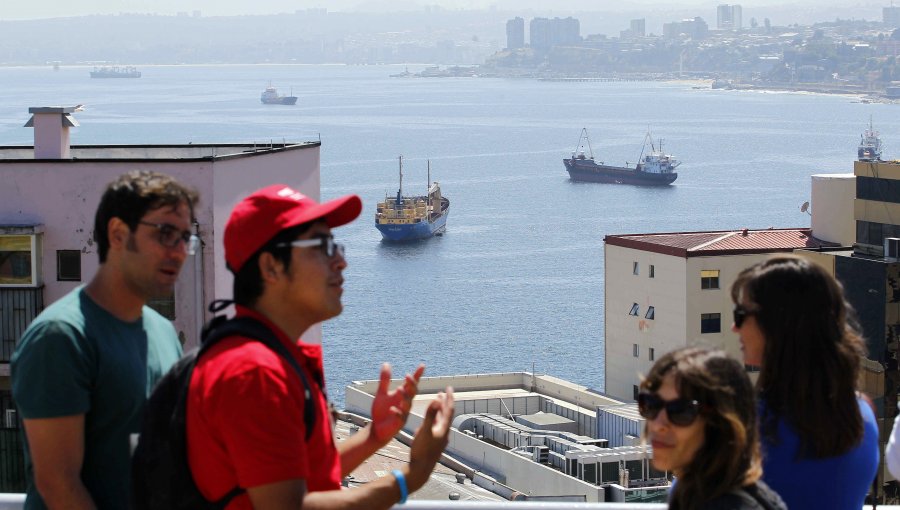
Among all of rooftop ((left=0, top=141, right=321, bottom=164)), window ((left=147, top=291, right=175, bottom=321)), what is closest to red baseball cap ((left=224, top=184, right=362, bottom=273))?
window ((left=147, top=291, right=175, bottom=321))

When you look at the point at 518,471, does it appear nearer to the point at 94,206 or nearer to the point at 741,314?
the point at 94,206

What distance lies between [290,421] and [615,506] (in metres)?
0.96

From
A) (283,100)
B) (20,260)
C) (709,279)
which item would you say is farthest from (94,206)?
(283,100)

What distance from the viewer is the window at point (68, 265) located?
39.8 ft

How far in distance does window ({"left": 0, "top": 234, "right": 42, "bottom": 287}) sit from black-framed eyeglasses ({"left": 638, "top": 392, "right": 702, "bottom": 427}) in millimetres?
10419

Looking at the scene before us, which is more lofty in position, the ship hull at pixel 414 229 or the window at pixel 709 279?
the window at pixel 709 279

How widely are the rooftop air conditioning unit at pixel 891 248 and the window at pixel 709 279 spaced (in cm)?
1002

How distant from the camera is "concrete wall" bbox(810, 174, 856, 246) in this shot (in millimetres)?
39344

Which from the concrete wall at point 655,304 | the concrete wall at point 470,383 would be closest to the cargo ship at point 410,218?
the concrete wall at point 655,304

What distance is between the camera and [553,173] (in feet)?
323

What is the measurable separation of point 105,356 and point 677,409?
1.00m

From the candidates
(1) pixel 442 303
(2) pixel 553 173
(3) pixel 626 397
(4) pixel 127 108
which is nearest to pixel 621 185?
(2) pixel 553 173

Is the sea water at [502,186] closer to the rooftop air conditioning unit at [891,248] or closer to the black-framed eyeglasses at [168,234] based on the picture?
the black-framed eyeglasses at [168,234]

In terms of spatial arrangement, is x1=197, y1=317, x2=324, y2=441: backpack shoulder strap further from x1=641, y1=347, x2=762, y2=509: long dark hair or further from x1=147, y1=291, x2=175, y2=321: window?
x1=147, y1=291, x2=175, y2=321: window
